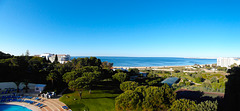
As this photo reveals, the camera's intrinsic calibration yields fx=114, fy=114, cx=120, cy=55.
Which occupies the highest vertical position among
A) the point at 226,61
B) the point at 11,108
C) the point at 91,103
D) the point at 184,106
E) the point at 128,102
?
the point at 226,61

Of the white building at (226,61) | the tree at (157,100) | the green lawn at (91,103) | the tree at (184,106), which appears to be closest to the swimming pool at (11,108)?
the green lawn at (91,103)

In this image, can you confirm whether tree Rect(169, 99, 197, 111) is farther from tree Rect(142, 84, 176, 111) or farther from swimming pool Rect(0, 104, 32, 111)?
swimming pool Rect(0, 104, 32, 111)

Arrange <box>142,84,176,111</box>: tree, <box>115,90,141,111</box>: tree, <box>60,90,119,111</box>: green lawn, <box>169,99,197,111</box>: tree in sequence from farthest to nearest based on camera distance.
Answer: <box>60,90,119,111</box>: green lawn → <box>142,84,176,111</box>: tree → <box>115,90,141,111</box>: tree → <box>169,99,197,111</box>: tree

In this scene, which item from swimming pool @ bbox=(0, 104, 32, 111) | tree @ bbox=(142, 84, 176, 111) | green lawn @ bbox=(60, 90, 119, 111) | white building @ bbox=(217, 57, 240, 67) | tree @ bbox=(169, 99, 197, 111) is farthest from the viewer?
white building @ bbox=(217, 57, 240, 67)

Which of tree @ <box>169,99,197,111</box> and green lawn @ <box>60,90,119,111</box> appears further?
green lawn @ <box>60,90,119,111</box>

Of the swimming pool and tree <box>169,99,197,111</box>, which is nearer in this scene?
tree <box>169,99,197,111</box>

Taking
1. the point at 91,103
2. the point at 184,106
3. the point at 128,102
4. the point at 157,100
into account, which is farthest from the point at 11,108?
the point at 184,106

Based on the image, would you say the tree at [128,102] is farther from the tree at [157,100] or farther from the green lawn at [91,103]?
the green lawn at [91,103]

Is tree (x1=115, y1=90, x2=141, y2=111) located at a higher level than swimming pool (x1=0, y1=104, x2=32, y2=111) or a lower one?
higher

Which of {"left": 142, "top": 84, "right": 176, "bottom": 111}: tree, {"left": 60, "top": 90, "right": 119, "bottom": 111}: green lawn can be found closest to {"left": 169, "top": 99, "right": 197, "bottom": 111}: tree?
{"left": 142, "top": 84, "right": 176, "bottom": 111}: tree

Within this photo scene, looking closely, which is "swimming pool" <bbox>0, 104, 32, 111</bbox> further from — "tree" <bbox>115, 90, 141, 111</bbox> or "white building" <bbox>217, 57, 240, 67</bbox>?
"white building" <bbox>217, 57, 240, 67</bbox>

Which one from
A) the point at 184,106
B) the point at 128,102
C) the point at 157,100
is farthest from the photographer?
the point at 157,100

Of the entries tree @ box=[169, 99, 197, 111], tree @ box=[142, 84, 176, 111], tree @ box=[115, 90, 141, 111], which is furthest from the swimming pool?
tree @ box=[169, 99, 197, 111]

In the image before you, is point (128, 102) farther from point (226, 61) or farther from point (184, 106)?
point (226, 61)
